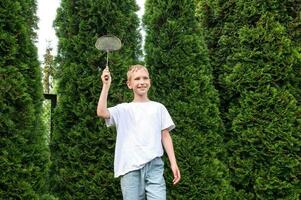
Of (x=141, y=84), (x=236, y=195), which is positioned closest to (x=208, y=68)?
(x=236, y=195)

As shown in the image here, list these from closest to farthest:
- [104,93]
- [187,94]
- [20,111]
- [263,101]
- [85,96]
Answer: [104,93] < [20,111] < [85,96] < [187,94] < [263,101]

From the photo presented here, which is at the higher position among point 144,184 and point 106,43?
point 106,43

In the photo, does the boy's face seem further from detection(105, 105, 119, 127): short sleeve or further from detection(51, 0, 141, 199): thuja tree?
detection(51, 0, 141, 199): thuja tree

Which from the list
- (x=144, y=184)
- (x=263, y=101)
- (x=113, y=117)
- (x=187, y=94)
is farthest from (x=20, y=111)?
(x=263, y=101)

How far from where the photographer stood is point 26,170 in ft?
15.3

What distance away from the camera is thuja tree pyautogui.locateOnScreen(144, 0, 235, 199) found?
232 inches

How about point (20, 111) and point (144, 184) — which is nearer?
point (144, 184)

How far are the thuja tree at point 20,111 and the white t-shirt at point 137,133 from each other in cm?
103

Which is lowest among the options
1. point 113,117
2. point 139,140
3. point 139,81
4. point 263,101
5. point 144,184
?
point 144,184

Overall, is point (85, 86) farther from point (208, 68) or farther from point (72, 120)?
point (208, 68)

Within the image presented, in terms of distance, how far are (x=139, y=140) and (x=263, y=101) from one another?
2729 mm

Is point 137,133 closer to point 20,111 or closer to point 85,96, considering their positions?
point 20,111

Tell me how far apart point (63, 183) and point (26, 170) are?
2.81 ft

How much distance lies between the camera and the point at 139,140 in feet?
13.7
